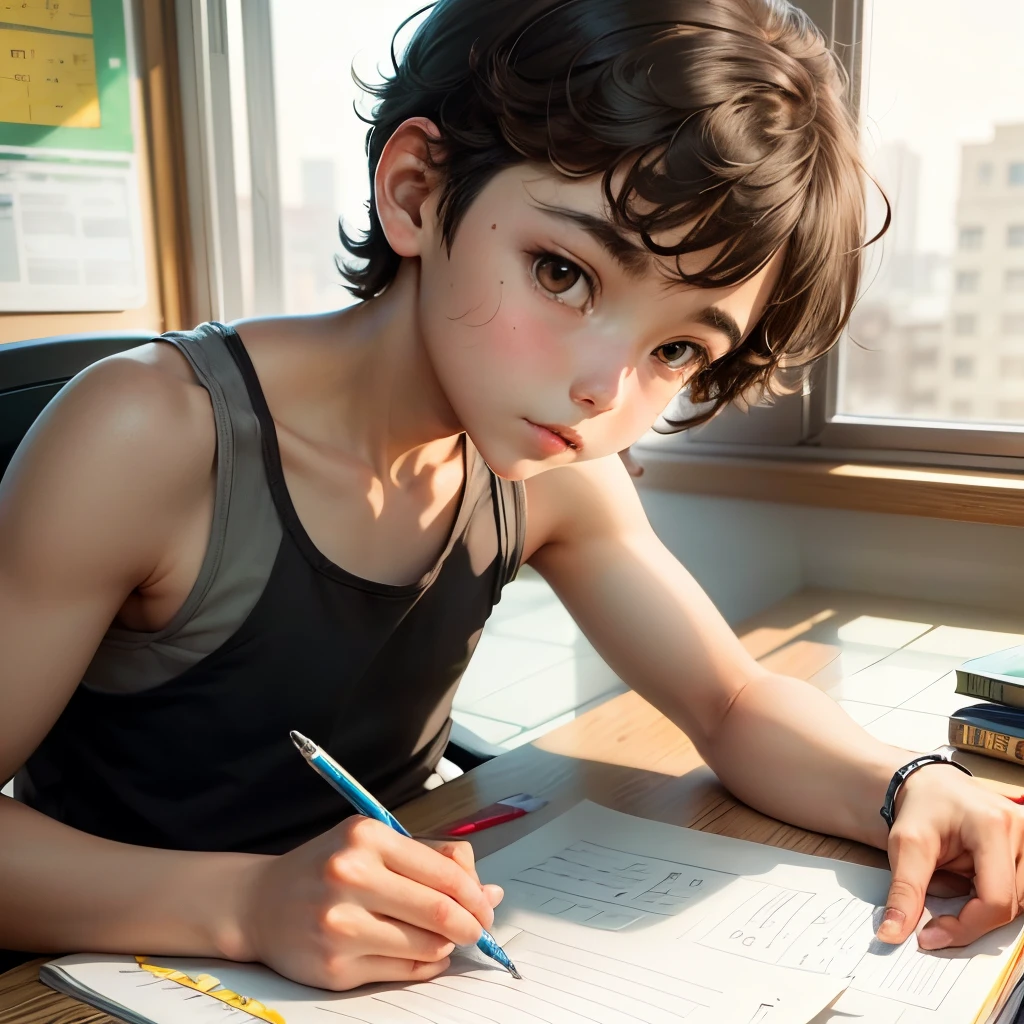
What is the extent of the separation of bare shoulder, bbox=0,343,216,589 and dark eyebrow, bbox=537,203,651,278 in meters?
0.29

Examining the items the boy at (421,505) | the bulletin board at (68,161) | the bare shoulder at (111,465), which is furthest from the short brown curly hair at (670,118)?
the bulletin board at (68,161)

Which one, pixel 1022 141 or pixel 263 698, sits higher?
pixel 1022 141

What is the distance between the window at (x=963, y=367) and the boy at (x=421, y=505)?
31.0 inches

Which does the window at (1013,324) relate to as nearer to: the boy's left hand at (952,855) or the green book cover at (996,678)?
the green book cover at (996,678)

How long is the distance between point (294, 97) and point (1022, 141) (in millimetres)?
1380

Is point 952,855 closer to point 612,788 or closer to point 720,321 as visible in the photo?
point 612,788

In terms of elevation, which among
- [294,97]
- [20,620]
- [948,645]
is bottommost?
[948,645]

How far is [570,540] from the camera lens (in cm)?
101

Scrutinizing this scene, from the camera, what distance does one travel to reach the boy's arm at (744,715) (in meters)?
0.72

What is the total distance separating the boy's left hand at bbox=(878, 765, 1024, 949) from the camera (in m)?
0.66

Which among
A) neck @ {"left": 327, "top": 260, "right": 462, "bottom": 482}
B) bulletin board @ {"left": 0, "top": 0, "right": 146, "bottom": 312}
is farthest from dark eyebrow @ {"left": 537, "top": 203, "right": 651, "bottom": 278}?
bulletin board @ {"left": 0, "top": 0, "right": 146, "bottom": 312}

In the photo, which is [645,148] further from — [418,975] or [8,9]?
[8,9]

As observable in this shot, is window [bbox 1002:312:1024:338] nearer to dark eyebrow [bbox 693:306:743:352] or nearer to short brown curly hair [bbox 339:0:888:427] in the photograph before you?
short brown curly hair [bbox 339:0:888:427]

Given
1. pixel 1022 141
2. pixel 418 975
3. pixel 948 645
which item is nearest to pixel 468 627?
pixel 418 975
